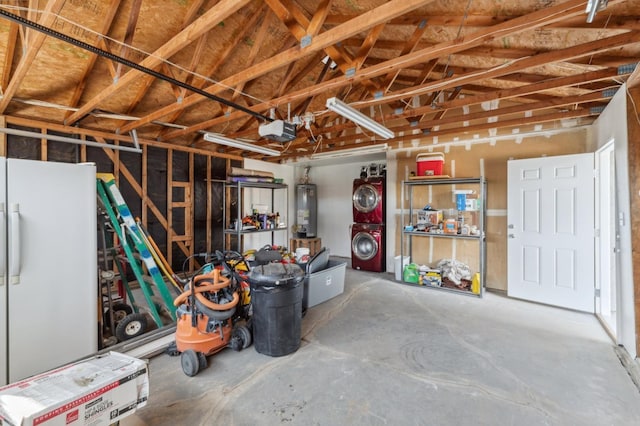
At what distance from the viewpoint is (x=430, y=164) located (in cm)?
496

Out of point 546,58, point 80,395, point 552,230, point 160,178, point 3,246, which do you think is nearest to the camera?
point 80,395

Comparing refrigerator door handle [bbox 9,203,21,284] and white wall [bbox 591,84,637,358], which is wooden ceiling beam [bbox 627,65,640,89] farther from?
refrigerator door handle [bbox 9,203,21,284]

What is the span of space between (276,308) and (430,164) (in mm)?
3843

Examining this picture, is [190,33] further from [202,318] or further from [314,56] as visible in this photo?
[202,318]

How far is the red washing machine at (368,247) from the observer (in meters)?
5.86

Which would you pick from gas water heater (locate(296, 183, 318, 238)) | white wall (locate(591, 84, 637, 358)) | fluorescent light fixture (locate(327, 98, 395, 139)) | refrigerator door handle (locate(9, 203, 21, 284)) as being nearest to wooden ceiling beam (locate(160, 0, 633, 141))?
fluorescent light fixture (locate(327, 98, 395, 139))

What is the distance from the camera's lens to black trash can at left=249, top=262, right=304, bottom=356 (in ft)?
8.38

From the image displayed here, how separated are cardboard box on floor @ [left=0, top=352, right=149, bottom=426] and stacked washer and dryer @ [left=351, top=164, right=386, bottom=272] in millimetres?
4782

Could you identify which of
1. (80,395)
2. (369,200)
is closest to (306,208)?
(369,200)

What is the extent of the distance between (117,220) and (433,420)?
3.67 metres

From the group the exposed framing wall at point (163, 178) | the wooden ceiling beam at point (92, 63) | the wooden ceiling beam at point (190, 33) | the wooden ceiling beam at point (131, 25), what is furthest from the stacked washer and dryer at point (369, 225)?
the wooden ceiling beam at point (92, 63)

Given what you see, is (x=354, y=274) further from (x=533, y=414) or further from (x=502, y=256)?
(x=533, y=414)

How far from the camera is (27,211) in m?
2.18

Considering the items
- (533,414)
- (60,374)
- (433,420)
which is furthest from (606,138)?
(60,374)
